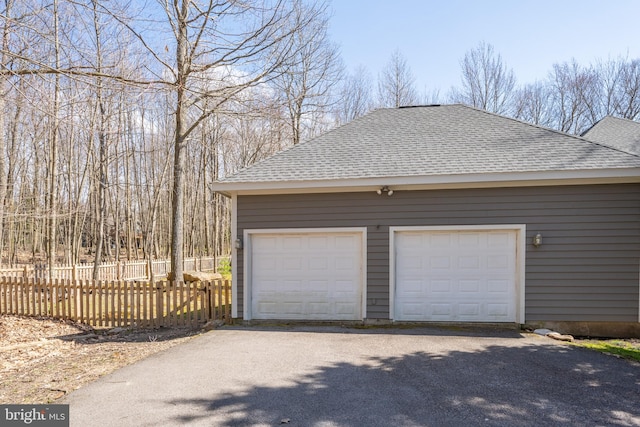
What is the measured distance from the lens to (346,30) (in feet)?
34.6

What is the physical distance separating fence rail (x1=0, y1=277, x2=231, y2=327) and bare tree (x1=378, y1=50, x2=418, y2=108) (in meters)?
18.1

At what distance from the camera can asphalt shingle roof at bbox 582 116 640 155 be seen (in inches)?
370

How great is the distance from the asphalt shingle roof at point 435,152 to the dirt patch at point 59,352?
11.2ft

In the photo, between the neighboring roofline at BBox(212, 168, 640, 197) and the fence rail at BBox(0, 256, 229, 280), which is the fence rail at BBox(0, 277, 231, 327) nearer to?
the neighboring roofline at BBox(212, 168, 640, 197)

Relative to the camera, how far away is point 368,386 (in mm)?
4207

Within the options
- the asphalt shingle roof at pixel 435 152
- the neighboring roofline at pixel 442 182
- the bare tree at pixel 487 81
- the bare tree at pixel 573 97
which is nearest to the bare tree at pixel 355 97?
the bare tree at pixel 487 81

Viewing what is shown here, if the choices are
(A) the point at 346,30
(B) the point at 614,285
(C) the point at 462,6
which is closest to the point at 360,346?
(B) the point at 614,285

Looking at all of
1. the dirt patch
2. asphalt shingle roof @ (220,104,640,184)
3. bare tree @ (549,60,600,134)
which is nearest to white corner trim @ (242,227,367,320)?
asphalt shingle roof @ (220,104,640,184)

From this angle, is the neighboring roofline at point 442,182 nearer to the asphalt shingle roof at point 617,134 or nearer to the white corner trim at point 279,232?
the white corner trim at point 279,232

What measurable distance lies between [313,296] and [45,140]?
17.0m

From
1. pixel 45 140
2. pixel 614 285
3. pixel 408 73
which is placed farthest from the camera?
pixel 408 73

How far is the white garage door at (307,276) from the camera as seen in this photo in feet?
24.7

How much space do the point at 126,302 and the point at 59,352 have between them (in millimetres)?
1830

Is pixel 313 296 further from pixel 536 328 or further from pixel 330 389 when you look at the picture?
pixel 536 328
